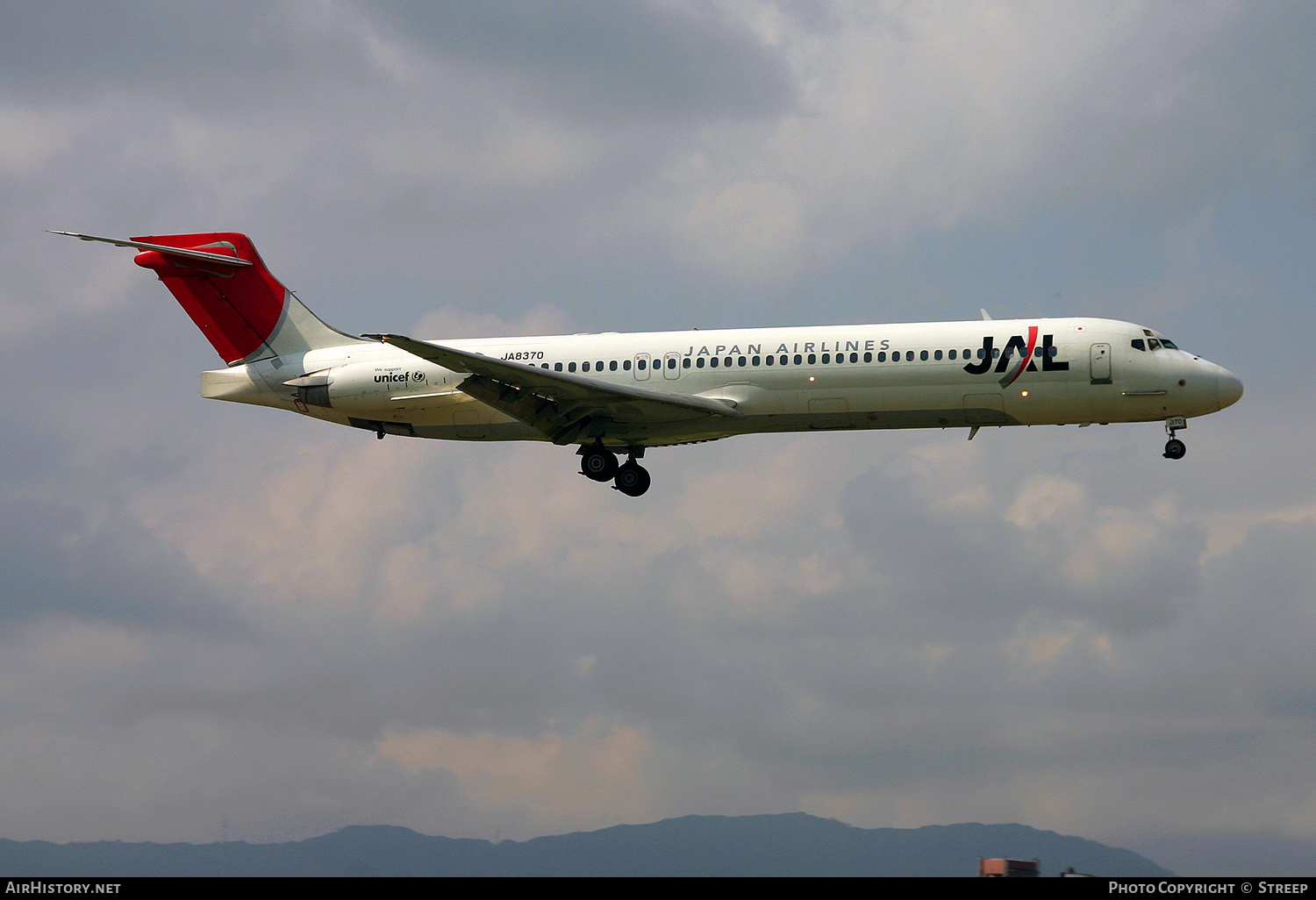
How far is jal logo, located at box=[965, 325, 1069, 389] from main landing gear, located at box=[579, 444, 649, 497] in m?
10.4

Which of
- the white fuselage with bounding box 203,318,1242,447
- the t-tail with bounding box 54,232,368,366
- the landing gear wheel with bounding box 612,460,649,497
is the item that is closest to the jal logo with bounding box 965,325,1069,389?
the white fuselage with bounding box 203,318,1242,447

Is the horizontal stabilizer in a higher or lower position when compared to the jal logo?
higher

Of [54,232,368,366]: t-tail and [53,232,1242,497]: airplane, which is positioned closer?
[53,232,1242,497]: airplane

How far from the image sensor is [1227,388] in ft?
128

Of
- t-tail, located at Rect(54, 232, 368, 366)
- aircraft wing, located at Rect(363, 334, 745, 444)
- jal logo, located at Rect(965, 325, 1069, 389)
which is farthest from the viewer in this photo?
t-tail, located at Rect(54, 232, 368, 366)

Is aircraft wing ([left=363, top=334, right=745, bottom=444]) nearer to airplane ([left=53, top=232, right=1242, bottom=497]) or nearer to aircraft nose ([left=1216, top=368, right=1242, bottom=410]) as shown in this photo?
airplane ([left=53, top=232, right=1242, bottom=497])

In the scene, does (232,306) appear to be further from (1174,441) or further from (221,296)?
(1174,441)

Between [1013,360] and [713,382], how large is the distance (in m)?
7.91

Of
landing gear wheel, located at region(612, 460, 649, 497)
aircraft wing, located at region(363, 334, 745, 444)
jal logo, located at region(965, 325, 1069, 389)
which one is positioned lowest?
landing gear wheel, located at region(612, 460, 649, 497)

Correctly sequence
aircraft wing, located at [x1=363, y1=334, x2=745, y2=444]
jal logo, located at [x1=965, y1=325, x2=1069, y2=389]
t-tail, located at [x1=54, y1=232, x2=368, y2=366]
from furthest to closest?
t-tail, located at [x1=54, y1=232, x2=368, y2=366] → aircraft wing, located at [x1=363, y1=334, x2=745, y2=444] → jal logo, located at [x1=965, y1=325, x2=1069, y2=389]

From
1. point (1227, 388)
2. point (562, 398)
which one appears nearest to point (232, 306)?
point (562, 398)

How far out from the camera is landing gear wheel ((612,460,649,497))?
143 feet

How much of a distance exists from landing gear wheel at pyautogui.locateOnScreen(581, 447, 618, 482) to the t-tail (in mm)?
8236
